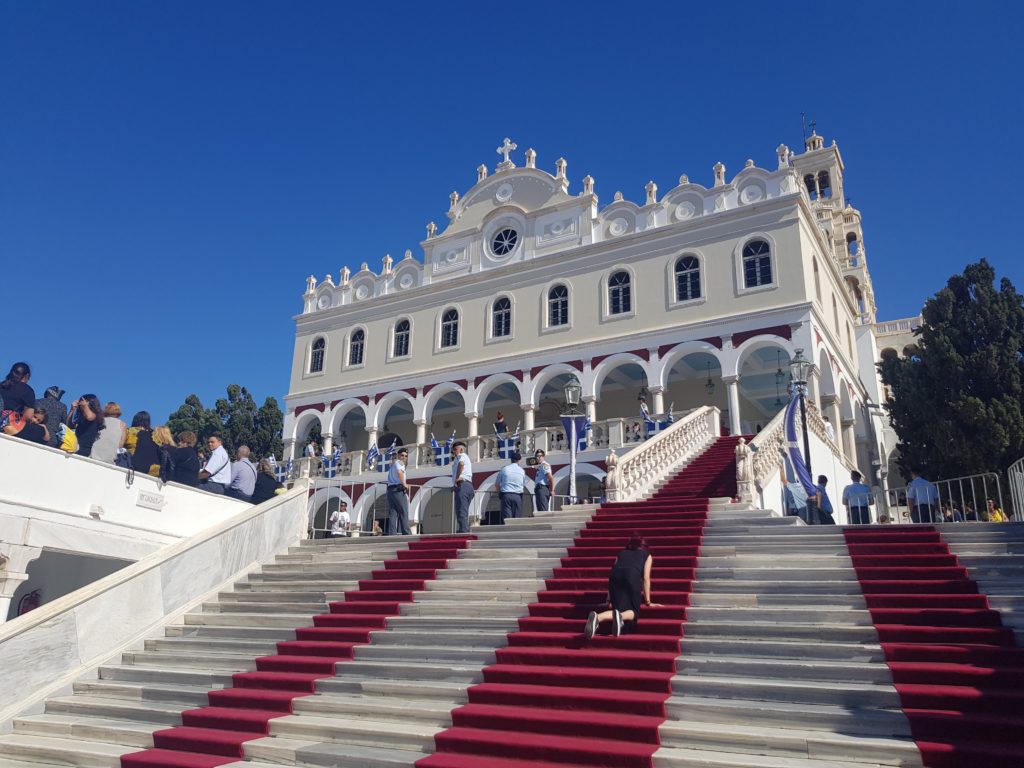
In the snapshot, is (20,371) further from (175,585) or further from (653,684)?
(653,684)

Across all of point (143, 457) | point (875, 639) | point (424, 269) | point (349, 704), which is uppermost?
point (424, 269)

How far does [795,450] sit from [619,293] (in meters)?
10.6

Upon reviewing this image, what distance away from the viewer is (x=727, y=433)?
21844mm

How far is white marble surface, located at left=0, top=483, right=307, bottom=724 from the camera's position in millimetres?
7734

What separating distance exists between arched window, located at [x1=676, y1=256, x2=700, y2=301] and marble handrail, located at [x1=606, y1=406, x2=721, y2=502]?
5022 mm

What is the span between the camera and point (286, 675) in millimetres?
7551

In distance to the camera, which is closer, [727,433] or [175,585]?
[175,585]

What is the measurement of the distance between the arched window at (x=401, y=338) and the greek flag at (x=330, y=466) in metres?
4.75

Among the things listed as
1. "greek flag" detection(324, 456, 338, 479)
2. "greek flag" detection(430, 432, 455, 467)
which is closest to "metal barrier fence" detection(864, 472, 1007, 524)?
"greek flag" detection(430, 432, 455, 467)

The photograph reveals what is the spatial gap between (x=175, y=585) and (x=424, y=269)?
20.9 metres

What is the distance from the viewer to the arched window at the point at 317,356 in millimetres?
30734

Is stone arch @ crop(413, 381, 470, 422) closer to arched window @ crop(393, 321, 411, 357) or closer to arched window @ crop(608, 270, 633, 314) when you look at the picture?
arched window @ crop(393, 321, 411, 357)

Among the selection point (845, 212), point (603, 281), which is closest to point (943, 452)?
point (603, 281)

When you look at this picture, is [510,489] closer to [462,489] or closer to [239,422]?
[462,489]
